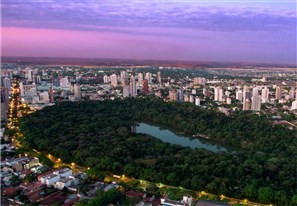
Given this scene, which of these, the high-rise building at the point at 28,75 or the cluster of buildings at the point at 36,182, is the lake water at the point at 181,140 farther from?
the high-rise building at the point at 28,75

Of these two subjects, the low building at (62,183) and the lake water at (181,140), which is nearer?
the low building at (62,183)

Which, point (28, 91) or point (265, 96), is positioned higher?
point (28, 91)

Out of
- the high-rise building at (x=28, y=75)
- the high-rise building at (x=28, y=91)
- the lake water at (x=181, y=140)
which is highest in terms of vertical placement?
the high-rise building at (x=28, y=75)

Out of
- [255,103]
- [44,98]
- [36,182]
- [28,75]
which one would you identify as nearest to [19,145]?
[36,182]

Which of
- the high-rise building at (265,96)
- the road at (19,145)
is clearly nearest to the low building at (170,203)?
the road at (19,145)

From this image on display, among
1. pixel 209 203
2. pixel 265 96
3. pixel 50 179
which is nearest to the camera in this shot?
pixel 209 203

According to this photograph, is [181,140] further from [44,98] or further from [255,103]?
[44,98]

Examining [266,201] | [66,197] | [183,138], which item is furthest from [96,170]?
[183,138]
